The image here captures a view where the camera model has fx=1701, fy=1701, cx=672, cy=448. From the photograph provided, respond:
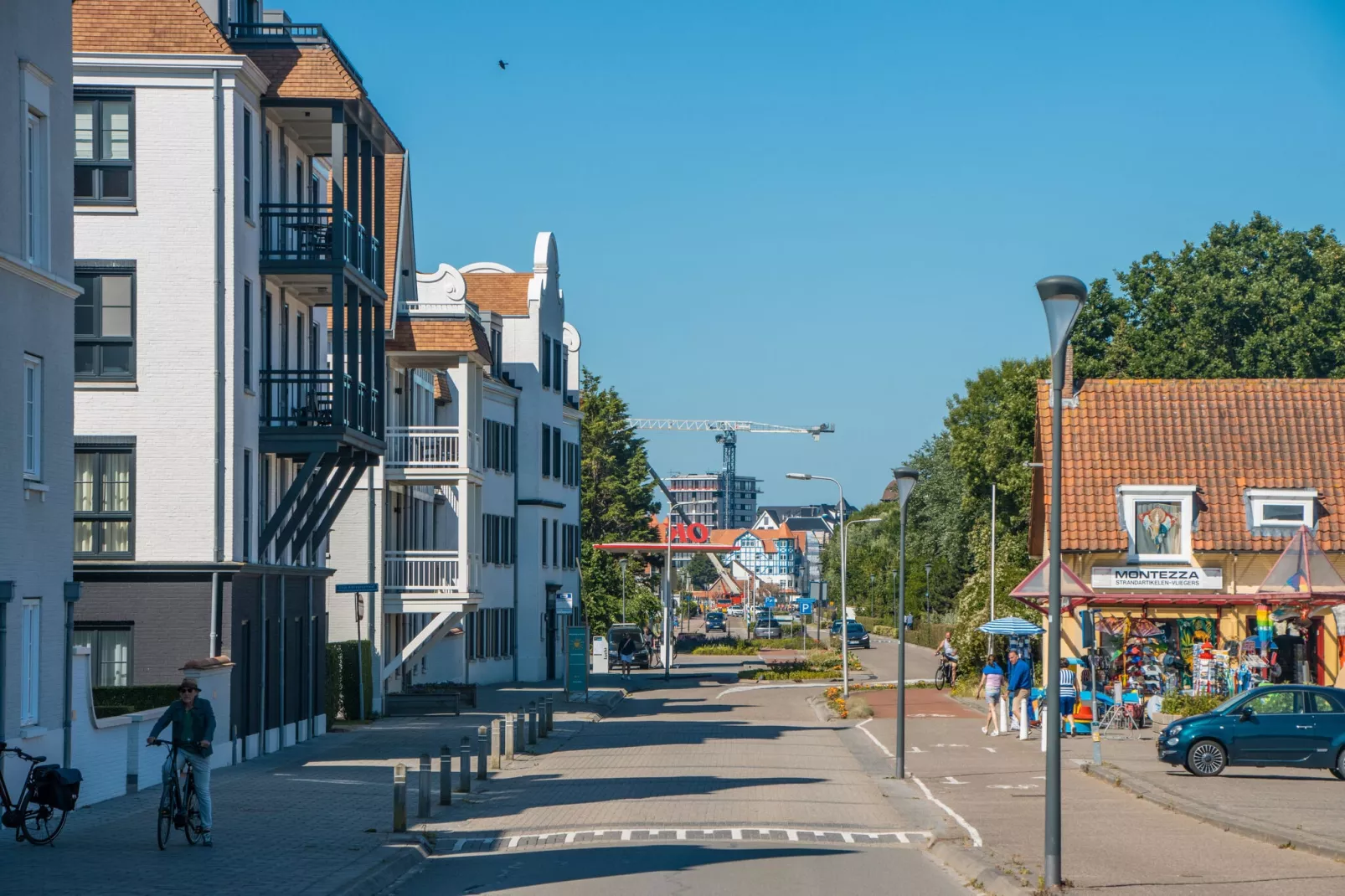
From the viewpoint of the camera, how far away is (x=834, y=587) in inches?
6353

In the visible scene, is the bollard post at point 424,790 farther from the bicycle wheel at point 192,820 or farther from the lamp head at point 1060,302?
the lamp head at point 1060,302

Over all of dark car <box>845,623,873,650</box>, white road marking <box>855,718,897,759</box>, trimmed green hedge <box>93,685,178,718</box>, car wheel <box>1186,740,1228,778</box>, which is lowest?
dark car <box>845,623,873,650</box>

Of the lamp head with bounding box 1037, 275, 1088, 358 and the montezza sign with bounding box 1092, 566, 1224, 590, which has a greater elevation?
the lamp head with bounding box 1037, 275, 1088, 358

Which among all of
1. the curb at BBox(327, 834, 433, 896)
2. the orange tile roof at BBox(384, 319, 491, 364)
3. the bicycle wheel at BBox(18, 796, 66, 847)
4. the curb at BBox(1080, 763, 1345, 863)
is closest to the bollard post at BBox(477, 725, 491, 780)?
the curb at BBox(327, 834, 433, 896)

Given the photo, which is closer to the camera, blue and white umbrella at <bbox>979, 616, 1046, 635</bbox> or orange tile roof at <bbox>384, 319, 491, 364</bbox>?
blue and white umbrella at <bbox>979, 616, 1046, 635</bbox>

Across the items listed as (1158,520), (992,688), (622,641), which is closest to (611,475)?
(622,641)

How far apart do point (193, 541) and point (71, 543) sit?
17.8 ft

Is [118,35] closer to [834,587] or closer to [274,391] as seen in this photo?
[274,391]

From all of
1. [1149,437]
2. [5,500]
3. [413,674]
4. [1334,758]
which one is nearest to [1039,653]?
[1149,437]

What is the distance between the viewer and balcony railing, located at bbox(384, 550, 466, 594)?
4081cm

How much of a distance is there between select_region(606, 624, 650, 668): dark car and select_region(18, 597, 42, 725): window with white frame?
49057mm

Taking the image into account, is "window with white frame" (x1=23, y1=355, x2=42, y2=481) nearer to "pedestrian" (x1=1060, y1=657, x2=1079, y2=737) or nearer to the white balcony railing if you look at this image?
"pedestrian" (x1=1060, y1=657, x2=1079, y2=737)

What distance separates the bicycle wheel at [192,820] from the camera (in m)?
16.7

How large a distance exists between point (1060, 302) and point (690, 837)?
7.33 m
